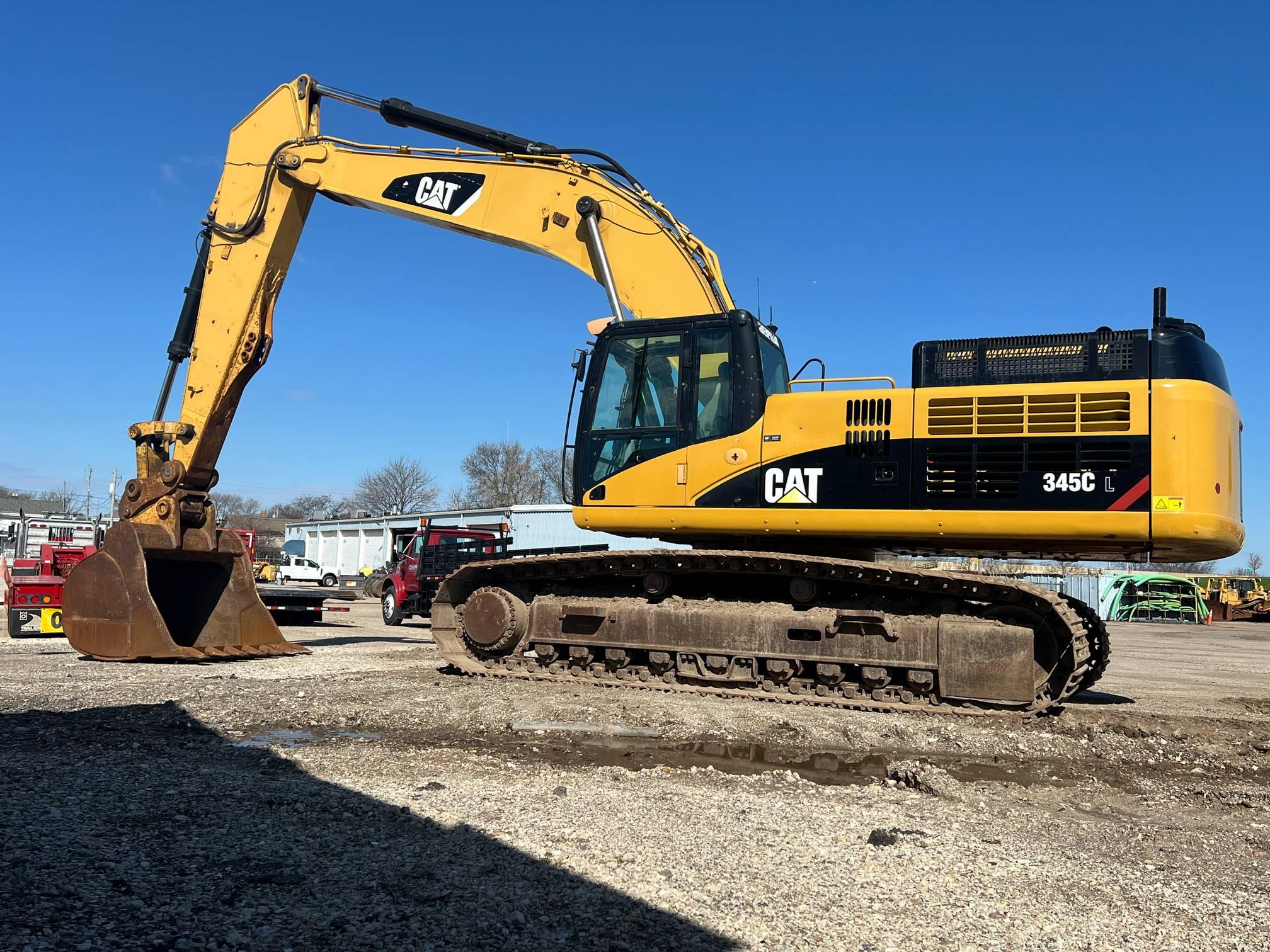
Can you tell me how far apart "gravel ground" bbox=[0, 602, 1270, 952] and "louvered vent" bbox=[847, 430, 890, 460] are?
2.24 m

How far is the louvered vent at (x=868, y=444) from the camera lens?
816 cm

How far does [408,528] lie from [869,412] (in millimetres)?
51000

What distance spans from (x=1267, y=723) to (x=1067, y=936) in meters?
6.60

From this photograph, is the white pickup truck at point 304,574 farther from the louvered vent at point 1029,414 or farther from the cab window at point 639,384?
the louvered vent at point 1029,414

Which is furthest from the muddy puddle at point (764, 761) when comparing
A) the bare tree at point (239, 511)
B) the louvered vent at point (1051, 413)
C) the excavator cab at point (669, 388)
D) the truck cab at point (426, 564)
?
the bare tree at point (239, 511)

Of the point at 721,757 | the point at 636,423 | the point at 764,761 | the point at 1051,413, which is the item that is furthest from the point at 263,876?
the point at 1051,413

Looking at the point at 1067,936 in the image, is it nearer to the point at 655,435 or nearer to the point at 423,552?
the point at 655,435

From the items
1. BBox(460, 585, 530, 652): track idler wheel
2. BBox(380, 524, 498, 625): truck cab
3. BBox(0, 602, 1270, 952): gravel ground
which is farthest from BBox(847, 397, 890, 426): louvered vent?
BBox(380, 524, 498, 625): truck cab

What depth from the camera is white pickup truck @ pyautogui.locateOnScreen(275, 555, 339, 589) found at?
49.8m

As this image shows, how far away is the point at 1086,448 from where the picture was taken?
24.9ft

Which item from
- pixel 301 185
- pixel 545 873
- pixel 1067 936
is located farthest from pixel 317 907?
pixel 301 185

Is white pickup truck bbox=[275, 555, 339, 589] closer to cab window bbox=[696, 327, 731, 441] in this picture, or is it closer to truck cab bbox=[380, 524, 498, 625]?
truck cab bbox=[380, 524, 498, 625]

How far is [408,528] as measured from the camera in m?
56.6

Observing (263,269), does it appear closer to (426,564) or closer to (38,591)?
(38,591)
